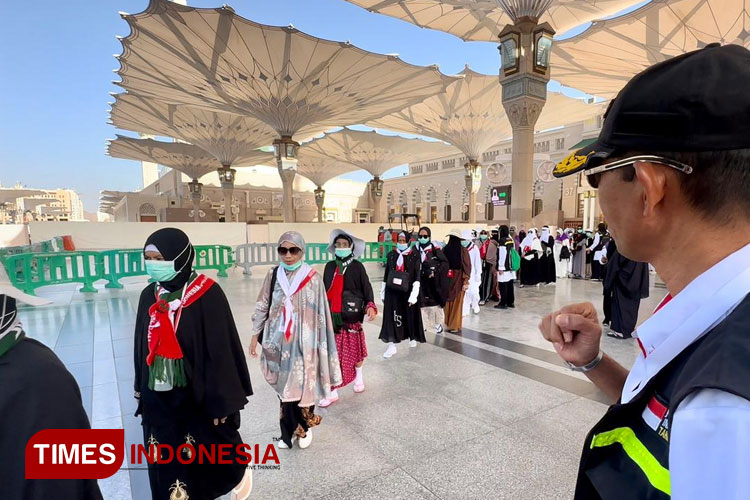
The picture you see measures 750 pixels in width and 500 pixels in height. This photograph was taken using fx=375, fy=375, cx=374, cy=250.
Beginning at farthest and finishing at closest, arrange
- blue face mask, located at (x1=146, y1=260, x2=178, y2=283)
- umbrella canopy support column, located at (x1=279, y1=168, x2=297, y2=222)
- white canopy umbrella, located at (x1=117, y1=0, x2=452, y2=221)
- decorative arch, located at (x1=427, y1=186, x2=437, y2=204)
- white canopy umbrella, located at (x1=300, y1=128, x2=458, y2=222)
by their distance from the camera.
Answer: decorative arch, located at (x1=427, y1=186, x2=437, y2=204) < white canopy umbrella, located at (x1=300, y1=128, x2=458, y2=222) < umbrella canopy support column, located at (x1=279, y1=168, x2=297, y2=222) < white canopy umbrella, located at (x1=117, y1=0, x2=452, y2=221) < blue face mask, located at (x1=146, y1=260, x2=178, y2=283)

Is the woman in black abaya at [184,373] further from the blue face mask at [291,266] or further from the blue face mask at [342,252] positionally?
the blue face mask at [342,252]

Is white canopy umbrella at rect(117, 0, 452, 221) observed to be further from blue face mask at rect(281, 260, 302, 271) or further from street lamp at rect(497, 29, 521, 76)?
blue face mask at rect(281, 260, 302, 271)

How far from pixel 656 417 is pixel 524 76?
41.1 ft

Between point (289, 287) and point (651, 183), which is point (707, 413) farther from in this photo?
point (289, 287)

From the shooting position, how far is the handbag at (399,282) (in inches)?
202

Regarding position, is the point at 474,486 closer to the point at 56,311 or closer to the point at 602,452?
the point at 602,452

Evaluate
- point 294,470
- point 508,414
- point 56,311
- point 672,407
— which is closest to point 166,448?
→ point 294,470

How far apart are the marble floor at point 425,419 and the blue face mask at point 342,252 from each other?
1.49 metres

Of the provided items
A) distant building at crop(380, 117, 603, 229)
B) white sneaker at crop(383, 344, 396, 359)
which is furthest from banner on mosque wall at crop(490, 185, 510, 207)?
white sneaker at crop(383, 344, 396, 359)

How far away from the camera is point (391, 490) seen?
98.1 inches

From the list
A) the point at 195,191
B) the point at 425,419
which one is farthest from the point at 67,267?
the point at 195,191

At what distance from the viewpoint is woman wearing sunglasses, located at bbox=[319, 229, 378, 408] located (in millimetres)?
3840

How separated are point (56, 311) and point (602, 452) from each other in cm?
995

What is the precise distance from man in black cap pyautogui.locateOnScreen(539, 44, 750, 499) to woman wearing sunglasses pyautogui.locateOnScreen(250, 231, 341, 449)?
2504mm
